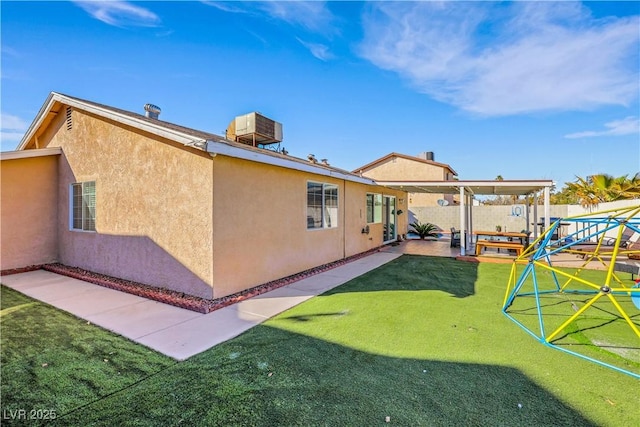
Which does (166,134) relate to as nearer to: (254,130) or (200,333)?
(200,333)

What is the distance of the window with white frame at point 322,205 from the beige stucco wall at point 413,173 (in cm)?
1613

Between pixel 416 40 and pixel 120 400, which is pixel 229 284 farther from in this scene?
pixel 416 40

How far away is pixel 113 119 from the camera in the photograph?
729 cm

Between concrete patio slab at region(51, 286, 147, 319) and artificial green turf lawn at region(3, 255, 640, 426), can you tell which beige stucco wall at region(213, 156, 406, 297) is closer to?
artificial green turf lawn at region(3, 255, 640, 426)

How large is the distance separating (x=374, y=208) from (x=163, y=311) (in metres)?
9.93

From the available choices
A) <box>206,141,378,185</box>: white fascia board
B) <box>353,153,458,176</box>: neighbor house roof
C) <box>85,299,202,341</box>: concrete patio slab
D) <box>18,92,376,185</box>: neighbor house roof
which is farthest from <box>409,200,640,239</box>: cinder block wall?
<box>85,299,202,341</box>: concrete patio slab

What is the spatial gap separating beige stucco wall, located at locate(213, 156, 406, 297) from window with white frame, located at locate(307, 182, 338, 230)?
20cm

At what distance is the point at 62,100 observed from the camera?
8.55m

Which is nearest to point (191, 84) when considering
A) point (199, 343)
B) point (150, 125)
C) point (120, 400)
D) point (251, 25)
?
point (251, 25)

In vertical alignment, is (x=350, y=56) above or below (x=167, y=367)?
above

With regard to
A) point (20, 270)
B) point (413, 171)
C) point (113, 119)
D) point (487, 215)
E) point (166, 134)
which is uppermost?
point (413, 171)

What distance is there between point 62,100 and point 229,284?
7.87m

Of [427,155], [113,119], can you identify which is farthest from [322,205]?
[427,155]

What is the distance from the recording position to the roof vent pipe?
33.0 ft
